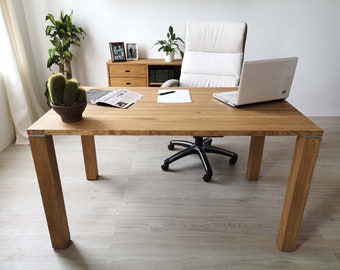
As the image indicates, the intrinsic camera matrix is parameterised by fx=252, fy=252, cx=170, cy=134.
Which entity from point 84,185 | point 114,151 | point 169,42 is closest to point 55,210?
point 84,185

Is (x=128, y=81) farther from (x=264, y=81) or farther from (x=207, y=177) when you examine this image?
(x=264, y=81)

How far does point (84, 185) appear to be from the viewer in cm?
188

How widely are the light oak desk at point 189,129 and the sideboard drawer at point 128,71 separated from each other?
149 centimetres

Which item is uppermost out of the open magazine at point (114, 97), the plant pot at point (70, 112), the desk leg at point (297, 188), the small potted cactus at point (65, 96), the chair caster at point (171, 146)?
the small potted cactus at point (65, 96)

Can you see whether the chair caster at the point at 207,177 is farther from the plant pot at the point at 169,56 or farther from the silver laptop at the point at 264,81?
the plant pot at the point at 169,56

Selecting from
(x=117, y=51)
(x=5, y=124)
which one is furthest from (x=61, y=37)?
(x=5, y=124)

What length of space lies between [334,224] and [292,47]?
216 cm

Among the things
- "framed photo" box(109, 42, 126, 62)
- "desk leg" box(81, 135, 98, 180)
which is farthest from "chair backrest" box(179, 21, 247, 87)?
"framed photo" box(109, 42, 126, 62)

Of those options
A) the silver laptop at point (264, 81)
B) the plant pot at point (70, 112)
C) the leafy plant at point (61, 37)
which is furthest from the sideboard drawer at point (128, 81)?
the plant pot at point (70, 112)

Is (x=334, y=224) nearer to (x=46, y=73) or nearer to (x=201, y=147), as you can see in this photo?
(x=201, y=147)

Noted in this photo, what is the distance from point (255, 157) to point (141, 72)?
1597 millimetres

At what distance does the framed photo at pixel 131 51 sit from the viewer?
289cm

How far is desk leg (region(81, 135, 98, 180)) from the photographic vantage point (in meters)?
1.78

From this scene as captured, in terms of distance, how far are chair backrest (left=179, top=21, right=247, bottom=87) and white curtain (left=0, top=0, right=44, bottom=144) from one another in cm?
158
